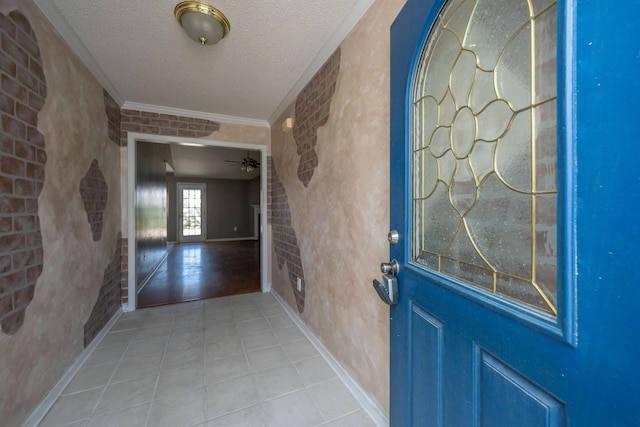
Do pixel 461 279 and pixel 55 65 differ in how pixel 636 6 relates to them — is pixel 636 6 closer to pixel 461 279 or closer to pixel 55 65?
pixel 461 279

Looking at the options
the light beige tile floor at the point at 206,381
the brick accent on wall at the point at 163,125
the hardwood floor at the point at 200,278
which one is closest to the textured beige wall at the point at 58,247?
the light beige tile floor at the point at 206,381

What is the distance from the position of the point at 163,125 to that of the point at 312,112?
197 centimetres

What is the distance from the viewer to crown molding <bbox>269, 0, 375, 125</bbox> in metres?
1.39

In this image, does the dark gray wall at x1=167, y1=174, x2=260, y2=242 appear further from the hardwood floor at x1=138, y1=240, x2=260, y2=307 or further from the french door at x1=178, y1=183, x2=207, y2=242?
the hardwood floor at x1=138, y1=240, x2=260, y2=307

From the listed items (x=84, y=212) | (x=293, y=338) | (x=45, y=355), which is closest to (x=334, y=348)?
(x=293, y=338)

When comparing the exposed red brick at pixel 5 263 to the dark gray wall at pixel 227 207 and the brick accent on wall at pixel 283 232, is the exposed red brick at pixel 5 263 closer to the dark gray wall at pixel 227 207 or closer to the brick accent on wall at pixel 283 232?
the brick accent on wall at pixel 283 232

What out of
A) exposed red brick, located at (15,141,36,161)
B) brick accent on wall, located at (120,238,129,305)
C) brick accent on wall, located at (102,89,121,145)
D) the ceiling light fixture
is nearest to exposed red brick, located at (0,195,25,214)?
exposed red brick, located at (15,141,36,161)

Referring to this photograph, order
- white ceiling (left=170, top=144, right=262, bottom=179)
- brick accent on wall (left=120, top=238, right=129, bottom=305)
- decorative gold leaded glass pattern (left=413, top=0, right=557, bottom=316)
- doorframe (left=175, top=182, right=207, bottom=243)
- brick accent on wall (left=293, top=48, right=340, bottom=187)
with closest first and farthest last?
decorative gold leaded glass pattern (left=413, top=0, right=557, bottom=316)
brick accent on wall (left=293, top=48, right=340, bottom=187)
brick accent on wall (left=120, top=238, right=129, bottom=305)
white ceiling (left=170, top=144, right=262, bottom=179)
doorframe (left=175, top=182, right=207, bottom=243)

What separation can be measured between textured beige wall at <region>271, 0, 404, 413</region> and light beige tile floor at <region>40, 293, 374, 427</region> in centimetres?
23

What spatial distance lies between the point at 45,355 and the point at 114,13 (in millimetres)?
2101

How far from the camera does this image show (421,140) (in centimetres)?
93

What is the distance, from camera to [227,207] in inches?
363

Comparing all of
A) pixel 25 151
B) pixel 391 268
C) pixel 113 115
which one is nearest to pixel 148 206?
pixel 113 115

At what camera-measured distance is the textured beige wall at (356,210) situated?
128 centimetres
